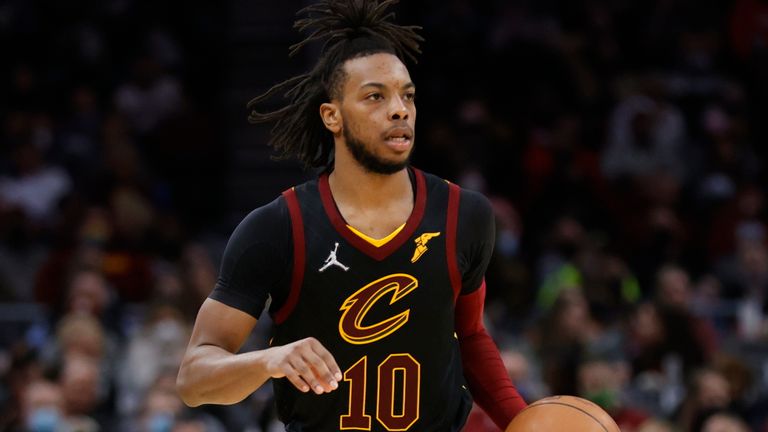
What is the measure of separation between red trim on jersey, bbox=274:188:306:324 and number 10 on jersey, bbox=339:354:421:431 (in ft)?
0.92

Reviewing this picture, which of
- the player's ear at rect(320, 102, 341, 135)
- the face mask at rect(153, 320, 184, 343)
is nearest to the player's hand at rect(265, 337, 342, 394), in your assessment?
the player's ear at rect(320, 102, 341, 135)

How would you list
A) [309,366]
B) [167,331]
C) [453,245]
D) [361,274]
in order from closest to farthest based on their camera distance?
[309,366]
[361,274]
[453,245]
[167,331]

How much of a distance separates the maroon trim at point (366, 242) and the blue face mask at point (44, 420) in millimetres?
5000

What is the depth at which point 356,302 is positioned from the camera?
4.40m

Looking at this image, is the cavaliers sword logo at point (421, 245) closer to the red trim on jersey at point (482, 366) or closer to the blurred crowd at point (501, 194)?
the red trim on jersey at point (482, 366)

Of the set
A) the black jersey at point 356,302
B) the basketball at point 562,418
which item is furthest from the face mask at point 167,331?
the basketball at point 562,418

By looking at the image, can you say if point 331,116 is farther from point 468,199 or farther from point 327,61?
point 468,199

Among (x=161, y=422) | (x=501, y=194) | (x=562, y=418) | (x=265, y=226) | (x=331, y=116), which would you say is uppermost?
(x=331, y=116)

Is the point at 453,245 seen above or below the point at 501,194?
above

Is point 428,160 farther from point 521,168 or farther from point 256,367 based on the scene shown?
point 256,367

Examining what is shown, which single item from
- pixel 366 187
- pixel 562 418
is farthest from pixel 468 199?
pixel 562 418

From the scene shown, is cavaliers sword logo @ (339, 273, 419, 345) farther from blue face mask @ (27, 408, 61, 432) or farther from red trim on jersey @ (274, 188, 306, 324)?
blue face mask @ (27, 408, 61, 432)

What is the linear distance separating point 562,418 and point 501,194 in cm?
906

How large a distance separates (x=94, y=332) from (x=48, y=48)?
218 inches
